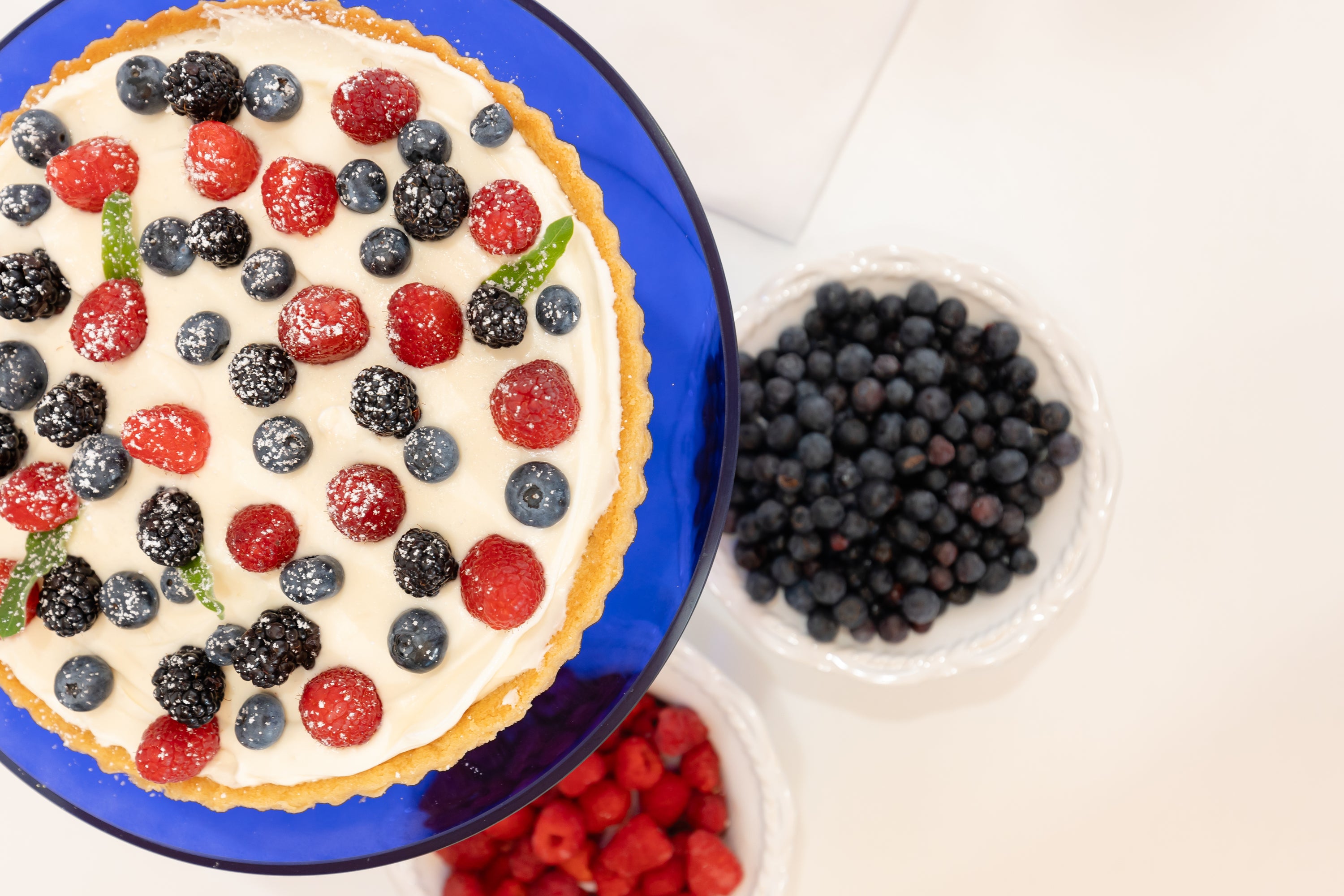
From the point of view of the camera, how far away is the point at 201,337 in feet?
3.84

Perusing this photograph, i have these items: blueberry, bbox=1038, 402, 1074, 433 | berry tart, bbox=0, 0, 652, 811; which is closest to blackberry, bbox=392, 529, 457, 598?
berry tart, bbox=0, 0, 652, 811

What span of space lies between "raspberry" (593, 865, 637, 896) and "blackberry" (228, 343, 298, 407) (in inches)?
54.9

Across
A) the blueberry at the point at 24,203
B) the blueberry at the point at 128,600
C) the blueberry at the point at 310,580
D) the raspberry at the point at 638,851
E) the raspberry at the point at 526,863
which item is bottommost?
the raspberry at the point at 526,863

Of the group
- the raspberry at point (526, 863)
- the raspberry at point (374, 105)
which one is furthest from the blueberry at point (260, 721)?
the raspberry at point (526, 863)

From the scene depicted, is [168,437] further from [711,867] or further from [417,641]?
[711,867]

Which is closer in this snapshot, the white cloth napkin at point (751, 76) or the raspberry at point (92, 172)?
the raspberry at point (92, 172)

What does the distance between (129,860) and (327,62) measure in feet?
6.31

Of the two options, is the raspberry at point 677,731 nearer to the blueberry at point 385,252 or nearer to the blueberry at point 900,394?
the blueberry at point 900,394

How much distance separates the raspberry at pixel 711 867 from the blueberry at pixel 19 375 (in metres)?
1.58

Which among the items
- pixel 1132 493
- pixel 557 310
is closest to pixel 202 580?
pixel 557 310

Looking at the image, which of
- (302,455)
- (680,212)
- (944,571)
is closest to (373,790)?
(302,455)

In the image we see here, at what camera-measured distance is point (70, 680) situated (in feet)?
4.08

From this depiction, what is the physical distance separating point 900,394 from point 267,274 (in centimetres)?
131

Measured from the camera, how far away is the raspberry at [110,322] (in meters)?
1.19
